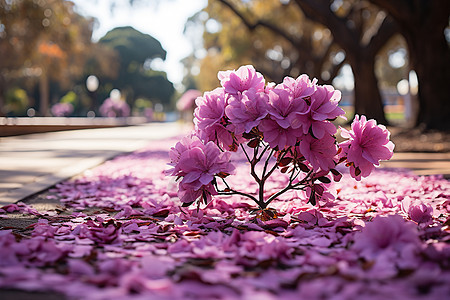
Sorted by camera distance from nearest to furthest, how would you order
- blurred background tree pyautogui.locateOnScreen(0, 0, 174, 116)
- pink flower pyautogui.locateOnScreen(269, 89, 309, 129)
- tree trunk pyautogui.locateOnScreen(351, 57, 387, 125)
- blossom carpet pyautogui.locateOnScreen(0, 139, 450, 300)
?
blossom carpet pyautogui.locateOnScreen(0, 139, 450, 300) < pink flower pyautogui.locateOnScreen(269, 89, 309, 129) < tree trunk pyautogui.locateOnScreen(351, 57, 387, 125) < blurred background tree pyautogui.locateOnScreen(0, 0, 174, 116)

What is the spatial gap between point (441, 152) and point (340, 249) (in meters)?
8.04

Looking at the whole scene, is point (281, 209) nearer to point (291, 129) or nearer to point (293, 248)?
point (291, 129)

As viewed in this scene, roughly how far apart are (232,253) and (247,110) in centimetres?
87

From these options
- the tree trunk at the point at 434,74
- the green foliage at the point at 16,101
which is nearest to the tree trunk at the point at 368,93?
the tree trunk at the point at 434,74

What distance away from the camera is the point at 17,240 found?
2555 millimetres

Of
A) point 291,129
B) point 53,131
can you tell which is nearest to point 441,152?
point 291,129

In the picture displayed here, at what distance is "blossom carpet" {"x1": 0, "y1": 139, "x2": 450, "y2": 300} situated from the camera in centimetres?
178

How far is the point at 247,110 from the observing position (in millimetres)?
2910

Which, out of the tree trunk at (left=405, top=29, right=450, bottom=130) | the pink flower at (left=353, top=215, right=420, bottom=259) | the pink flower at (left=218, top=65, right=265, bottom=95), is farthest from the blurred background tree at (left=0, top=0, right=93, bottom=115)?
the pink flower at (left=353, top=215, right=420, bottom=259)

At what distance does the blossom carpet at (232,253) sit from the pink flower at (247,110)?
23.2 inches

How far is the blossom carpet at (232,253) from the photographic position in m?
1.78

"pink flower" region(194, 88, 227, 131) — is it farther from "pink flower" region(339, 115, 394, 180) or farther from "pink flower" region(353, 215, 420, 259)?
"pink flower" region(353, 215, 420, 259)

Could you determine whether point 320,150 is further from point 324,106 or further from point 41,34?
point 41,34

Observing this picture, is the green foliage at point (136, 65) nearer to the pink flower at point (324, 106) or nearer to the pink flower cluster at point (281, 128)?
the pink flower cluster at point (281, 128)
